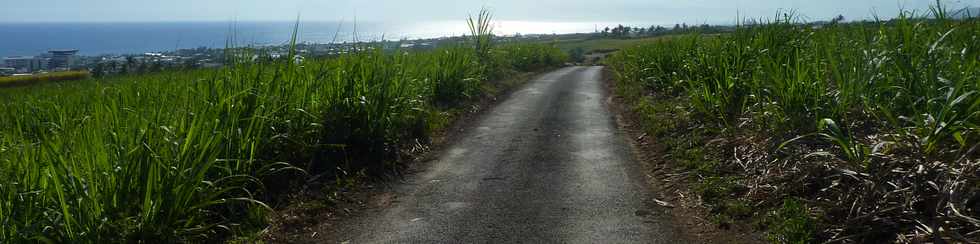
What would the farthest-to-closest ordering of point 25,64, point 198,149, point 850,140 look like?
point 25,64 < point 850,140 < point 198,149

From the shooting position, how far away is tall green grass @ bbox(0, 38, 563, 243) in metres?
4.02

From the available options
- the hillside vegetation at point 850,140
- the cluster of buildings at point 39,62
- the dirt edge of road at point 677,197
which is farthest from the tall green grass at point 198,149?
the cluster of buildings at point 39,62

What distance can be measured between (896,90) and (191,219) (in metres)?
4.93

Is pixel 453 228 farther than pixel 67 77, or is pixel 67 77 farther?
pixel 67 77

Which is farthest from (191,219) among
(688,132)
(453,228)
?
(688,132)

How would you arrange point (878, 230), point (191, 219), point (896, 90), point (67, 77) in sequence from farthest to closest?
1. point (67, 77)
2. point (896, 90)
3. point (191, 219)
4. point (878, 230)

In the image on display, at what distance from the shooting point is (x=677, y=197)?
19.6 ft

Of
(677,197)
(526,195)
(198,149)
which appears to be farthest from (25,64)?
(677,197)

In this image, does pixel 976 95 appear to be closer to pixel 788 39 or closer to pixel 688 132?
pixel 688 132

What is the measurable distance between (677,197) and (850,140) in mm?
1398

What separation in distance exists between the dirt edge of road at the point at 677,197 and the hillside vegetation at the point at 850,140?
0.34ft

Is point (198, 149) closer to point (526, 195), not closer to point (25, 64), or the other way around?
point (526, 195)

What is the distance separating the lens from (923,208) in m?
4.23

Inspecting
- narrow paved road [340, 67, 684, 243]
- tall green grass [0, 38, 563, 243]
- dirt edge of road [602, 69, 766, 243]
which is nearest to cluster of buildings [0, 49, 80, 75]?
tall green grass [0, 38, 563, 243]
